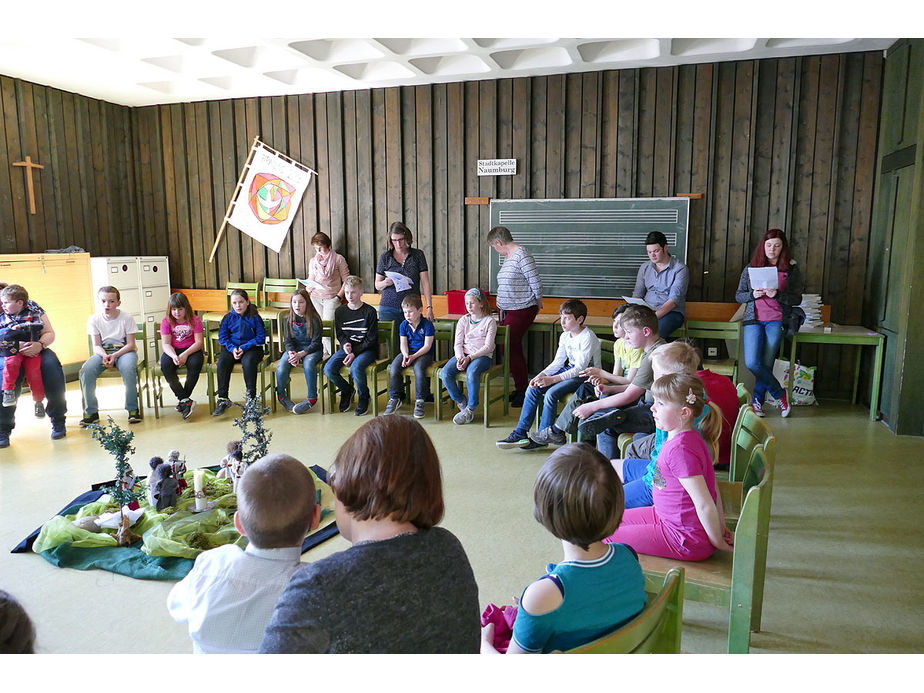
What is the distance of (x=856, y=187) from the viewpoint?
244 inches

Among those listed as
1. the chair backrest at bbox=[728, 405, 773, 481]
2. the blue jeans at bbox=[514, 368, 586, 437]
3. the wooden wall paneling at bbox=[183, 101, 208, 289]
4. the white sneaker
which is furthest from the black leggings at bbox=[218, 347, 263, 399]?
the chair backrest at bbox=[728, 405, 773, 481]

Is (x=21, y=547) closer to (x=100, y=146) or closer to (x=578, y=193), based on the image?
(x=578, y=193)

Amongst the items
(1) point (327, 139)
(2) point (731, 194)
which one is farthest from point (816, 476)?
(1) point (327, 139)

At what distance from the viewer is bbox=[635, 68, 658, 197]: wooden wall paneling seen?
6613 mm

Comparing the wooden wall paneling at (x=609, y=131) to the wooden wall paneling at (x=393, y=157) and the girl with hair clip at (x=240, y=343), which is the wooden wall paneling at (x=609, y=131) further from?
the girl with hair clip at (x=240, y=343)

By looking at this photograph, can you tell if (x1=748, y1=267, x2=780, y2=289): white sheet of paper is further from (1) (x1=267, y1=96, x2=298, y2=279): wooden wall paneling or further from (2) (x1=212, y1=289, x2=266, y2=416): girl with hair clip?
(1) (x1=267, y1=96, x2=298, y2=279): wooden wall paneling

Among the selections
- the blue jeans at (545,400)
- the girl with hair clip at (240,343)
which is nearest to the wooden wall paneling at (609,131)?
the blue jeans at (545,400)

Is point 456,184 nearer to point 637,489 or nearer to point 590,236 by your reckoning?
point 590,236

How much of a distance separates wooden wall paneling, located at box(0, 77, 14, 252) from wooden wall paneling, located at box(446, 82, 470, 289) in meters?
4.47

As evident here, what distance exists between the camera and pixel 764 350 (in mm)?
5895

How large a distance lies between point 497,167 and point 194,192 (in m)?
3.91

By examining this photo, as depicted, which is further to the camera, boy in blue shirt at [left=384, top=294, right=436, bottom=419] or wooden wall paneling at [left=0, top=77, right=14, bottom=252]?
wooden wall paneling at [left=0, top=77, right=14, bottom=252]

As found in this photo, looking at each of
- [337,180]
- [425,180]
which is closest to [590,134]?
[425,180]
